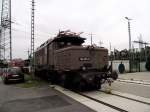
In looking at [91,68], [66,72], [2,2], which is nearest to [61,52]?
[66,72]

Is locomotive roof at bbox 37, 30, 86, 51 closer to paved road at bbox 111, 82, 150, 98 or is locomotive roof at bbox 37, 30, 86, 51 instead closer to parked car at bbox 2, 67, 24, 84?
paved road at bbox 111, 82, 150, 98

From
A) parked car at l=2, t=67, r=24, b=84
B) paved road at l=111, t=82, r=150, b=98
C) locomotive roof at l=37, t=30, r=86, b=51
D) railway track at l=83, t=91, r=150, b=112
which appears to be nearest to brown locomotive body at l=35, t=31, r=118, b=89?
locomotive roof at l=37, t=30, r=86, b=51

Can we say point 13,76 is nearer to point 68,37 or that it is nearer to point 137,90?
point 68,37

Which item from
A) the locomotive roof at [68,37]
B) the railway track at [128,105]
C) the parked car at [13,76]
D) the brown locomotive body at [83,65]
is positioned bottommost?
the railway track at [128,105]

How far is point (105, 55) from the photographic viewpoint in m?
12.2

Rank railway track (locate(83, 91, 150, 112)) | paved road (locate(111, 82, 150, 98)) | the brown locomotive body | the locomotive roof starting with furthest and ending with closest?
the locomotive roof
the brown locomotive body
paved road (locate(111, 82, 150, 98))
railway track (locate(83, 91, 150, 112))

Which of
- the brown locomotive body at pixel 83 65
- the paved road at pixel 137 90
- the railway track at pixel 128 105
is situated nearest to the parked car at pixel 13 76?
the brown locomotive body at pixel 83 65

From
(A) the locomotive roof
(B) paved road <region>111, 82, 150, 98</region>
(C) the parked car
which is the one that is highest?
(A) the locomotive roof

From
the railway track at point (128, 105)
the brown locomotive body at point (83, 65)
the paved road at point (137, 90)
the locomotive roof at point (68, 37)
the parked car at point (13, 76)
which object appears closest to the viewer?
the railway track at point (128, 105)

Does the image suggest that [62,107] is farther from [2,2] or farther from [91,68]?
[2,2]

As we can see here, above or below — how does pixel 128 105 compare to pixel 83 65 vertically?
below

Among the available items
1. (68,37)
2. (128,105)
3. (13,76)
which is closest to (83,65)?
(68,37)

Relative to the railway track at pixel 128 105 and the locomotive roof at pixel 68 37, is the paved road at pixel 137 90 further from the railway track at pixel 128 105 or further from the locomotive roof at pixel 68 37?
the locomotive roof at pixel 68 37

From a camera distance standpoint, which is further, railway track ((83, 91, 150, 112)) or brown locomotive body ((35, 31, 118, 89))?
brown locomotive body ((35, 31, 118, 89))
